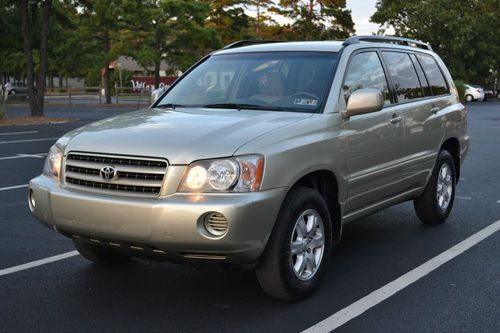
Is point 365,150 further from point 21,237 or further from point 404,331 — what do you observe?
point 21,237

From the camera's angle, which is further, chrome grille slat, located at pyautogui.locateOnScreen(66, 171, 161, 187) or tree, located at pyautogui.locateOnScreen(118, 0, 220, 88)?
tree, located at pyautogui.locateOnScreen(118, 0, 220, 88)

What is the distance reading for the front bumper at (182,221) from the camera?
3.98 m

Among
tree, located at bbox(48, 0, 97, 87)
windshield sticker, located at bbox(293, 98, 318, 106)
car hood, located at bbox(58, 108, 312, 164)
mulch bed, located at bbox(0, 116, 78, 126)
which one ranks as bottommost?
mulch bed, located at bbox(0, 116, 78, 126)

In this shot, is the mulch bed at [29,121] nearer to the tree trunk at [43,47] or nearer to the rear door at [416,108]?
the tree trunk at [43,47]

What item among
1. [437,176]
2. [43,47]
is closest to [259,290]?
[437,176]

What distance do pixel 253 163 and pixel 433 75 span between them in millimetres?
3535

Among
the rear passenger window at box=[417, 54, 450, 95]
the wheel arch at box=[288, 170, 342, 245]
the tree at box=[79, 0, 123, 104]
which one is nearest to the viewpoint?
the wheel arch at box=[288, 170, 342, 245]

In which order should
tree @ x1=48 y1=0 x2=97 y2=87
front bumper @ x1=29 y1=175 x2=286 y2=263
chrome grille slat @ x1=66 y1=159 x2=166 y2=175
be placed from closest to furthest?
front bumper @ x1=29 y1=175 x2=286 y2=263
chrome grille slat @ x1=66 y1=159 x2=166 y2=175
tree @ x1=48 y1=0 x2=97 y2=87

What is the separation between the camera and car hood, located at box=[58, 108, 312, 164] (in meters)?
4.12

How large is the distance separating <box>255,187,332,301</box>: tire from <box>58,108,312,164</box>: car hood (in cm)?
53

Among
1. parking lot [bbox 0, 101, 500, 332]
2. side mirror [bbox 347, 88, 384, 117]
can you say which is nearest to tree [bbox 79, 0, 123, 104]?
parking lot [bbox 0, 101, 500, 332]

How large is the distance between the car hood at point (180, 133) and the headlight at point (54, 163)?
8 cm

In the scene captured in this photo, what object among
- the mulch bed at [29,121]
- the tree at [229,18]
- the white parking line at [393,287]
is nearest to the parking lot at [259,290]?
the white parking line at [393,287]

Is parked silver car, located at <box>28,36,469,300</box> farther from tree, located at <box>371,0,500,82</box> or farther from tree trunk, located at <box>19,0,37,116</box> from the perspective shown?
tree, located at <box>371,0,500,82</box>
